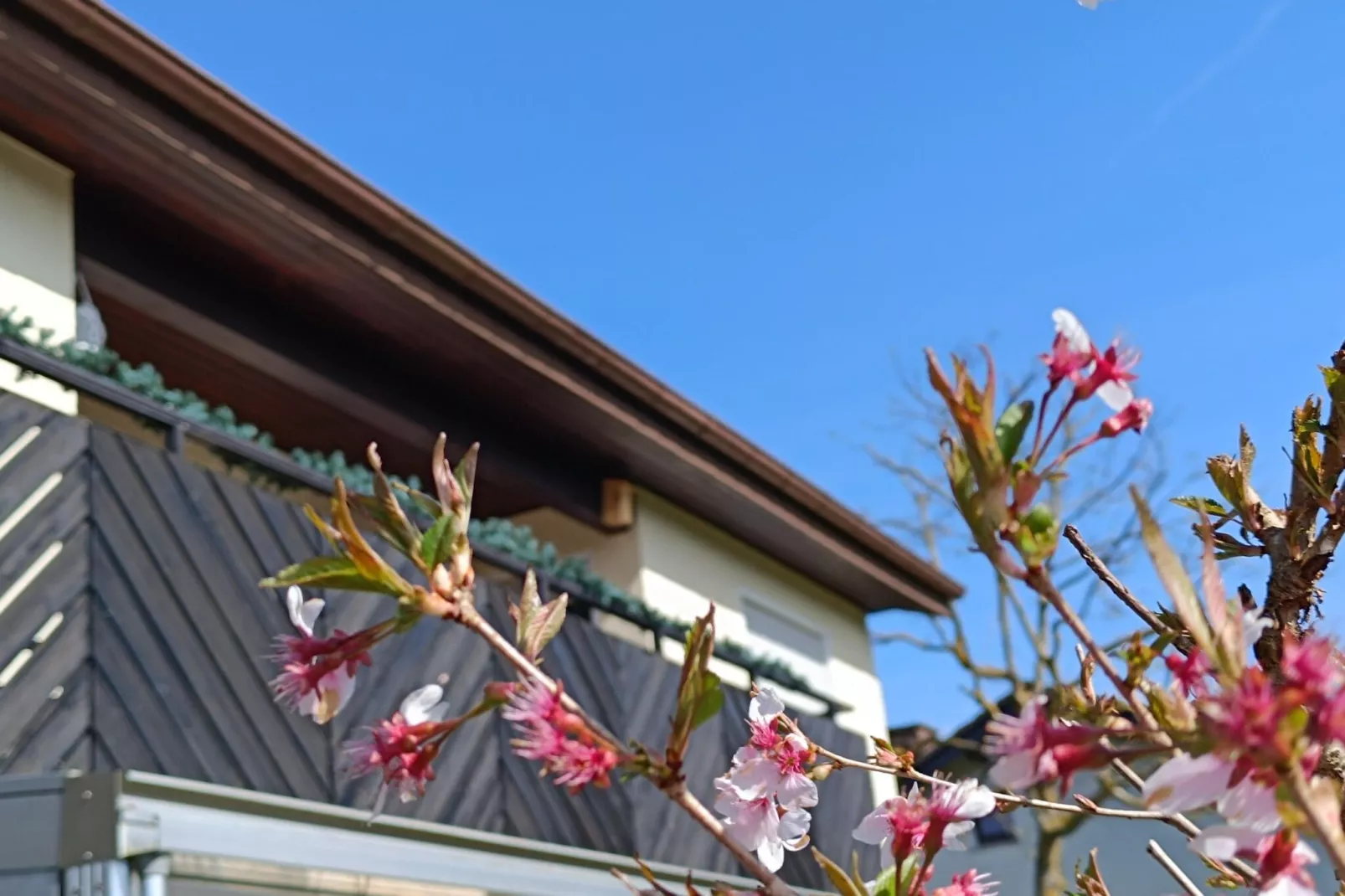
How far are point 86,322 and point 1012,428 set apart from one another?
432cm

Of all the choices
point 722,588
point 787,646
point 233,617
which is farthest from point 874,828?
point 787,646

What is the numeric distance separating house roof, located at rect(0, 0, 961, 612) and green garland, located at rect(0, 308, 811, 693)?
627mm

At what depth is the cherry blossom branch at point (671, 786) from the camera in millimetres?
692

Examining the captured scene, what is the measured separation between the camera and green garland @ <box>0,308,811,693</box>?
3.73 metres

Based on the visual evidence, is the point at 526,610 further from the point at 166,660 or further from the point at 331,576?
the point at 166,660

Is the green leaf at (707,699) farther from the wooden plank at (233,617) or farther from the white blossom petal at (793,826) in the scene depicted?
the wooden plank at (233,617)

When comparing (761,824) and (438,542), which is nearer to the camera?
(438,542)

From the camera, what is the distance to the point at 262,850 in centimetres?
316

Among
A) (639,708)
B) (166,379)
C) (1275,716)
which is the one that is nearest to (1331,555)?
(1275,716)

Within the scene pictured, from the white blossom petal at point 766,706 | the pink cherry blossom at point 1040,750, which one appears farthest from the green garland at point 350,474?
the pink cherry blossom at point 1040,750

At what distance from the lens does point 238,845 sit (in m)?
3.07

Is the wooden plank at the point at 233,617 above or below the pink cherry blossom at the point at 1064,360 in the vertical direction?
above

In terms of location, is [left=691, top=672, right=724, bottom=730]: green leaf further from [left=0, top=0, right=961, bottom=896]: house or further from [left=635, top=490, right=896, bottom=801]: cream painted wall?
[left=635, top=490, right=896, bottom=801]: cream painted wall

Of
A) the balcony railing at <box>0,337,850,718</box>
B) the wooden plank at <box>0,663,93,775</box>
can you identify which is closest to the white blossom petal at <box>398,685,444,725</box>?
the wooden plank at <box>0,663,93,775</box>
